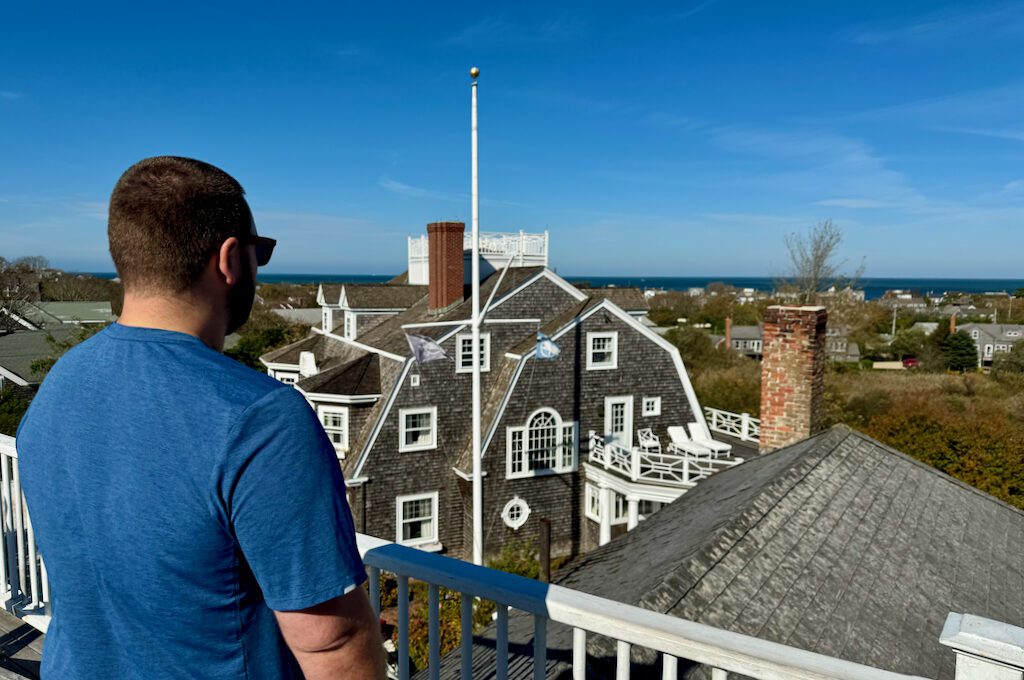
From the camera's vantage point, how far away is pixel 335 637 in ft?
4.48

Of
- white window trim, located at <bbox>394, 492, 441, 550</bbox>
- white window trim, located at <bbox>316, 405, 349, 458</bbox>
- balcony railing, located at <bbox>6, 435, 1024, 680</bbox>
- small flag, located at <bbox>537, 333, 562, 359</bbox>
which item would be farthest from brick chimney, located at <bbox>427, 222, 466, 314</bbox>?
balcony railing, located at <bbox>6, 435, 1024, 680</bbox>

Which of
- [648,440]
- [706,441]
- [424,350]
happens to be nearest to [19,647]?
[424,350]

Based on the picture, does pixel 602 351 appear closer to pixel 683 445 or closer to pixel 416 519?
pixel 683 445

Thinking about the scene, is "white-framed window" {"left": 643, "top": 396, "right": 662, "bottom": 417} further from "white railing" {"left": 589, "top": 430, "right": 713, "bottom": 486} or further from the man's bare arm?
the man's bare arm

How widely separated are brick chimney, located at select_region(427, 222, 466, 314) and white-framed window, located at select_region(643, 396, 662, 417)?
21.6 ft

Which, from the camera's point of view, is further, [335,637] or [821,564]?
[821,564]

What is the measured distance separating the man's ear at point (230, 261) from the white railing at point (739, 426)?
21238 millimetres

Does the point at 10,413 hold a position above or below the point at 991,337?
below

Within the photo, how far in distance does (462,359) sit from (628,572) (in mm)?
13000

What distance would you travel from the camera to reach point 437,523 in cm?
1950

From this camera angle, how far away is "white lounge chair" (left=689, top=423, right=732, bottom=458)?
19.0m

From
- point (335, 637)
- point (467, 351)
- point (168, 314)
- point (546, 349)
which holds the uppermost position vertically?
point (168, 314)

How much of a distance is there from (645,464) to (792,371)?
7.75 m

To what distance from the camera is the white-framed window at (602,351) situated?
20.1 m
